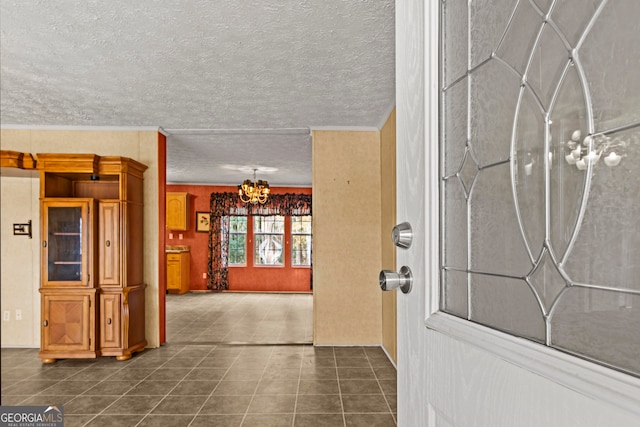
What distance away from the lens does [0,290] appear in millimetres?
4504

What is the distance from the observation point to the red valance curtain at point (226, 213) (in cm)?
927

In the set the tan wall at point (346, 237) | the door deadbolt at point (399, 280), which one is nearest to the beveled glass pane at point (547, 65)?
the door deadbolt at point (399, 280)

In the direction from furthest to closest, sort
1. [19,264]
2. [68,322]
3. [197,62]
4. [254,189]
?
[254,189] < [19,264] < [68,322] < [197,62]

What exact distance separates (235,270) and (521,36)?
918 centimetres

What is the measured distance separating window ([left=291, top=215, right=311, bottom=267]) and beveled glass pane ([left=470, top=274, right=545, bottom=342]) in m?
8.80

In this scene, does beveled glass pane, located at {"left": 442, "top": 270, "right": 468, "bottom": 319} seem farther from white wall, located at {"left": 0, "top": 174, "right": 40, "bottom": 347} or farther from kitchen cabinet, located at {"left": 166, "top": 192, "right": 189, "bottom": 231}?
kitchen cabinet, located at {"left": 166, "top": 192, "right": 189, "bottom": 231}

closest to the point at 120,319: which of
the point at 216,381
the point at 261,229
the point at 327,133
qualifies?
the point at 216,381

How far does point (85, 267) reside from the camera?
3.99 metres

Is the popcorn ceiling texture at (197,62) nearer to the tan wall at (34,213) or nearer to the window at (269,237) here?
the tan wall at (34,213)

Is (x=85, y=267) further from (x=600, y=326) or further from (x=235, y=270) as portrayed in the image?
(x=235, y=270)

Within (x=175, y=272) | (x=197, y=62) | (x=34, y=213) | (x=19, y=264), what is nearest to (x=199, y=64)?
(x=197, y=62)

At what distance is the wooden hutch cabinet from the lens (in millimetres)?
3943

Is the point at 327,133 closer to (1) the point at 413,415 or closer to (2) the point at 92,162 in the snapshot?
(2) the point at 92,162

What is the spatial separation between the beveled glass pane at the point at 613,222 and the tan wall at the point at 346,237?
4.15m
